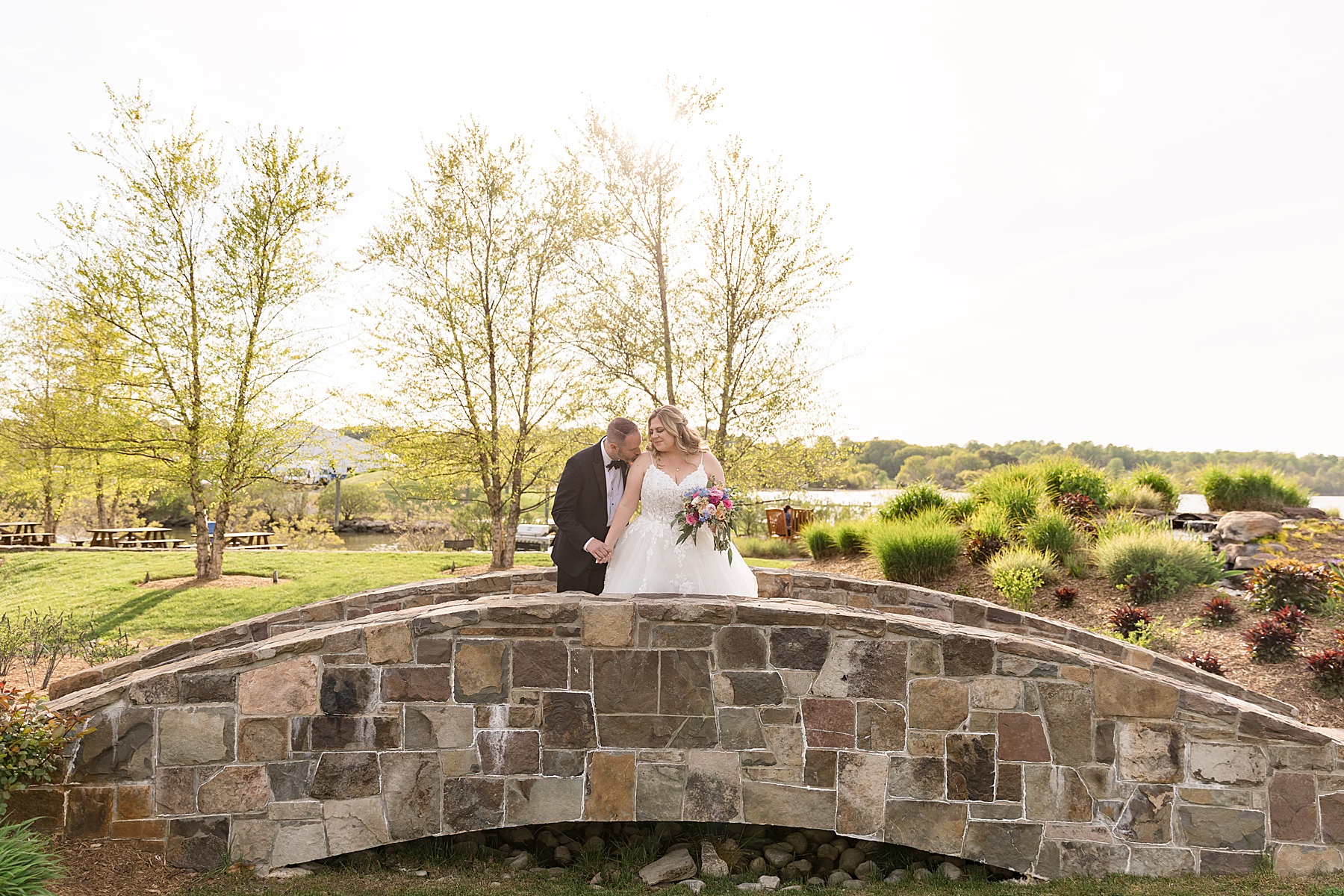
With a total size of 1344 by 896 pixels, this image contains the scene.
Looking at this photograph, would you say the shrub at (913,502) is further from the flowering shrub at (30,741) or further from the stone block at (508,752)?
the flowering shrub at (30,741)

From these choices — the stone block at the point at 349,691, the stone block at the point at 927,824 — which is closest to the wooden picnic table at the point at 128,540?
the stone block at the point at 349,691

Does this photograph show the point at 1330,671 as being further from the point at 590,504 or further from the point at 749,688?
the point at 590,504

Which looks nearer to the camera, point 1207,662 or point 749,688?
point 749,688

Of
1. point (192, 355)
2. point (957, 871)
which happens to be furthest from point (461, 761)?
point (192, 355)

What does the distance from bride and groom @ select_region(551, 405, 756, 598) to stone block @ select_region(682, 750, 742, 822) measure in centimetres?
180

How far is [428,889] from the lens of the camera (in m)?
4.61

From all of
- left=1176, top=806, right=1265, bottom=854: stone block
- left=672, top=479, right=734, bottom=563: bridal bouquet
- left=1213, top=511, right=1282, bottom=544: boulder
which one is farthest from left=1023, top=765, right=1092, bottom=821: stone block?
left=1213, top=511, right=1282, bottom=544: boulder

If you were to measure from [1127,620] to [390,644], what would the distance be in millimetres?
8763

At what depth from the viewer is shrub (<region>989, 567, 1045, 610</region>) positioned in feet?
35.6

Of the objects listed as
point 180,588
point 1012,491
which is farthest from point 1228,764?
point 180,588

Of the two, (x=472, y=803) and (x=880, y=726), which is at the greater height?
(x=880, y=726)

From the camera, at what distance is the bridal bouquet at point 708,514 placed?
6094mm

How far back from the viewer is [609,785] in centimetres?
462

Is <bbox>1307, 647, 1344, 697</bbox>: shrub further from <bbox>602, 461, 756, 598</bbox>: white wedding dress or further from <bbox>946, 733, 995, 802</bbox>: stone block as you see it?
<bbox>602, 461, 756, 598</bbox>: white wedding dress
